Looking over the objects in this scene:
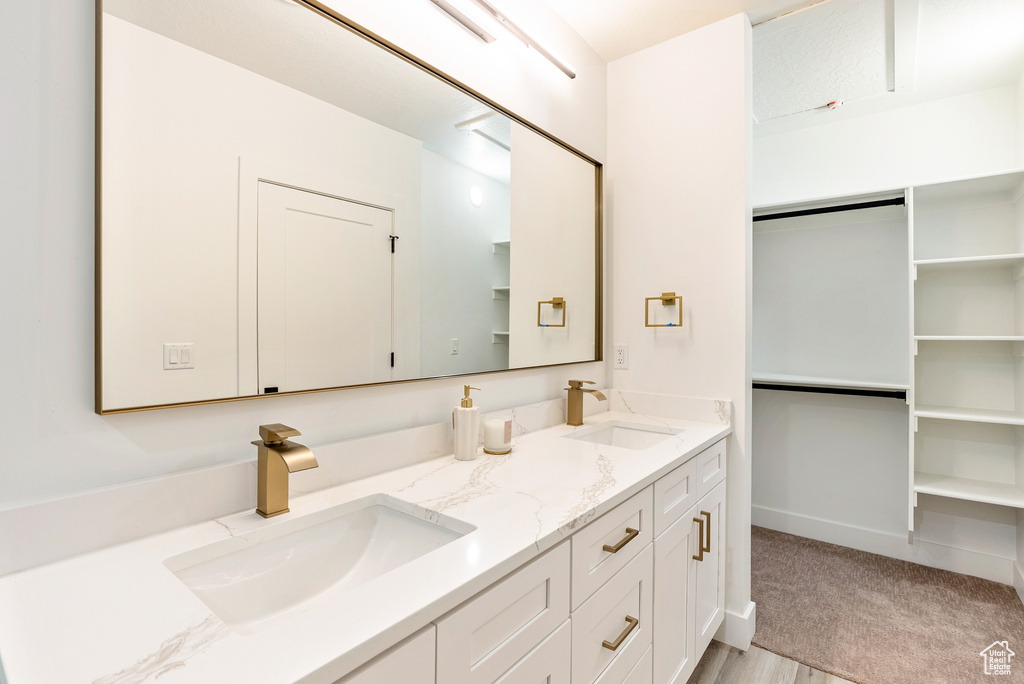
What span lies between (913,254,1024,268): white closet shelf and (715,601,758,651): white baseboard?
1.78 metres

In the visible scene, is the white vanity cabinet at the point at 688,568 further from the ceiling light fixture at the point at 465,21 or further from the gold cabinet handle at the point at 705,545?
the ceiling light fixture at the point at 465,21

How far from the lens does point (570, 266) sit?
6.62 ft

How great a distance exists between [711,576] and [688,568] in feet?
0.95

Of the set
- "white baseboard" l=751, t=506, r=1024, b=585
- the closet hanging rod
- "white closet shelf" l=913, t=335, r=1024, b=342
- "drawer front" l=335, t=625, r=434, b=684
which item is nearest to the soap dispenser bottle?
"drawer front" l=335, t=625, r=434, b=684

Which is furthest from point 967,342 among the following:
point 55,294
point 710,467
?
point 55,294

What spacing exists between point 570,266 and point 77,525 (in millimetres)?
1658

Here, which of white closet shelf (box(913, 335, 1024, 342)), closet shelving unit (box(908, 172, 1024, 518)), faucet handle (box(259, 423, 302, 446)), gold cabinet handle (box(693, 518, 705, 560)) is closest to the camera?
faucet handle (box(259, 423, 302, 446))

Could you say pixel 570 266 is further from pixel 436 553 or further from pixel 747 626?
pixel 747 626

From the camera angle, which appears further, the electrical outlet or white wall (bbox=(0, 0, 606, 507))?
the electrical outlet

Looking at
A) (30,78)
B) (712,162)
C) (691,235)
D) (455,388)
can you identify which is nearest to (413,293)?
(455,388)

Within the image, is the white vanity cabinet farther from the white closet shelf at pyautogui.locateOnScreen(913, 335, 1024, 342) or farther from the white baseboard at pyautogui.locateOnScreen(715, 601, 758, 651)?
the white closet shelf at pyautogui.locateOnScreen(913, 335, 1024, 342)

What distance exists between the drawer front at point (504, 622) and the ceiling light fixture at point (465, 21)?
145 cm

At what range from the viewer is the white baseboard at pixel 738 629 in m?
1.91

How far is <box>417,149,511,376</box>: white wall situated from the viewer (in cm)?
142
